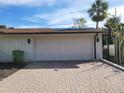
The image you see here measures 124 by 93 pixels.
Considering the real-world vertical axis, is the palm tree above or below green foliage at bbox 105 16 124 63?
above

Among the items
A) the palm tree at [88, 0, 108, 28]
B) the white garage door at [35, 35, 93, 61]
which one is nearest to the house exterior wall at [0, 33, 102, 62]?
the white garage door at [35, 35, 93, 61]

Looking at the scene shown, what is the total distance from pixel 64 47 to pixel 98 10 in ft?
73.3

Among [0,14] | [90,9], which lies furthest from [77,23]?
[0,14]

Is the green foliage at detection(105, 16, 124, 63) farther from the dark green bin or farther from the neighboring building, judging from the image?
the dark green bin

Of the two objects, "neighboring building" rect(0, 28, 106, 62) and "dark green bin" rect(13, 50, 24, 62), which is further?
"neighboring building" rect(0, 28, 106, 62)

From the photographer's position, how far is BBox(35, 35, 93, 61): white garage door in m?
20.9

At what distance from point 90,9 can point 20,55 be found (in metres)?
25.2

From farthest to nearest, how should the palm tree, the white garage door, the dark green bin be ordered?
the palm tree → the white garage door → the dark green bin

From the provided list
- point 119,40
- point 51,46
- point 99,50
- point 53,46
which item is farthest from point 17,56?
point 119,40

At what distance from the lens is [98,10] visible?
1641 inches

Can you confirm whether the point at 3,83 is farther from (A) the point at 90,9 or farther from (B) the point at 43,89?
(A) the point at 90,9

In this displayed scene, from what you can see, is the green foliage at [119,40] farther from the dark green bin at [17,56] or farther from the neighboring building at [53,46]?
the dark green bin at [17,56]

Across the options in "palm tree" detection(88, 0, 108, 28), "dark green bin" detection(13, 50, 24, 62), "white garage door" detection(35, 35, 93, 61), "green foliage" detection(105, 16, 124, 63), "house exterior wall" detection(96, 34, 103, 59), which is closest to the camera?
"dark green bin" detection(13, 50, 24, 62)

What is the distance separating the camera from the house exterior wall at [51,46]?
2077 centimetres
